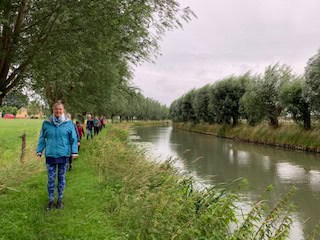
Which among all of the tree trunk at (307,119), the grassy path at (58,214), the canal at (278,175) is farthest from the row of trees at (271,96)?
the grassy path at (58,214)

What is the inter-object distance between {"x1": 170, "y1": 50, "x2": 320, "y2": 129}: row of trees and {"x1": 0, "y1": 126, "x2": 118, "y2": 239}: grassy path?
2422 cm

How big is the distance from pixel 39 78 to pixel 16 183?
3.25m

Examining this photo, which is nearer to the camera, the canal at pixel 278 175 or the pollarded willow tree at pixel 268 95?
the canal at pixel 278 175

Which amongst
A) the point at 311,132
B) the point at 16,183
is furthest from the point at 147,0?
the point at 311,132

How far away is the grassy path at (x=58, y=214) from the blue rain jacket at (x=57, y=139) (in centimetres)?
117

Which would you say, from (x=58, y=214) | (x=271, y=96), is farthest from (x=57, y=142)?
(x=271, y=96)

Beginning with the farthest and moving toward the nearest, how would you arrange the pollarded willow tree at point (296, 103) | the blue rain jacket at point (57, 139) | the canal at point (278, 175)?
the pollarded willow tree at point (296, 103), the canal at point (278, 175), the blue rain jacket at point (57, 139)

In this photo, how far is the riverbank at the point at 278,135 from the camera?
105 feet

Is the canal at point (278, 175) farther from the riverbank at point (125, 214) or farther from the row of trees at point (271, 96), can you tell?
the row of trees at point (271, 96)

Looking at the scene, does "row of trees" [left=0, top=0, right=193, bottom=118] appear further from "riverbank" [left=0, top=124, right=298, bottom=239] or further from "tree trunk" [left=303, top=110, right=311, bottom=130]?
"tree trunk" [left=303, top=110, right=311, bottom=130]

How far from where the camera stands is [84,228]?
256 inches

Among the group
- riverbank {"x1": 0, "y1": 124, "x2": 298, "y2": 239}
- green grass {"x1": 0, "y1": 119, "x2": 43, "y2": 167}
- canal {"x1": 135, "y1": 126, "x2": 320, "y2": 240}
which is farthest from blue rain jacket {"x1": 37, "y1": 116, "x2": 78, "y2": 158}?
green grass {"x1": 0, "y1": 119, "x2": 43, "y2": 167}

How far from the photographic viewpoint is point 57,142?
759 cm

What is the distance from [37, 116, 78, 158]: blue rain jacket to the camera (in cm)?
758
